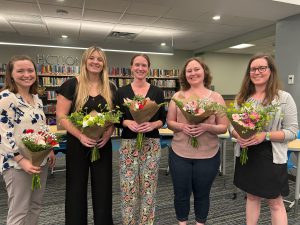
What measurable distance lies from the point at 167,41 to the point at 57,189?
5556mm

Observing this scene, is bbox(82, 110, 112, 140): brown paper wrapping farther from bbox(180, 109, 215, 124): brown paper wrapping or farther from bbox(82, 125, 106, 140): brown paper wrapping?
bbox(180, 109, 215, 124): brown paper wrapping

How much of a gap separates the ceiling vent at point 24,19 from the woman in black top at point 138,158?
165 inches

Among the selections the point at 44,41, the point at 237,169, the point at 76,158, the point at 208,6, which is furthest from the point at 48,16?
the point at 237,169

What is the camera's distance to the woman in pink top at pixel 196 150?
78.4 inches

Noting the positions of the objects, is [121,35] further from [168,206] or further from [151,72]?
[168,206]

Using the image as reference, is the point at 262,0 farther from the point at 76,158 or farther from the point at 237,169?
the point at 76,158

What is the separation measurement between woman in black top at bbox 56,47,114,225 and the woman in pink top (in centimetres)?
57

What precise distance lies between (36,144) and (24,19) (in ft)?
15.8

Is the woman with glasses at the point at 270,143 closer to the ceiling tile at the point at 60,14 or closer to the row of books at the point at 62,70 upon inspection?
the ceiling tile at the point at 60,14

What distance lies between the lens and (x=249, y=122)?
5.63 feet

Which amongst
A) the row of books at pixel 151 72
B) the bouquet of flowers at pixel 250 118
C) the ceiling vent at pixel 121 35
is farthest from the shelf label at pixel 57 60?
the bouquet of flowers at pixel 250 118

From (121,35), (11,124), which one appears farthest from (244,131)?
(121,35)

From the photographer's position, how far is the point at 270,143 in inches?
73.5

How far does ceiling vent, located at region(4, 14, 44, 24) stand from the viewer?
5.10 meters
